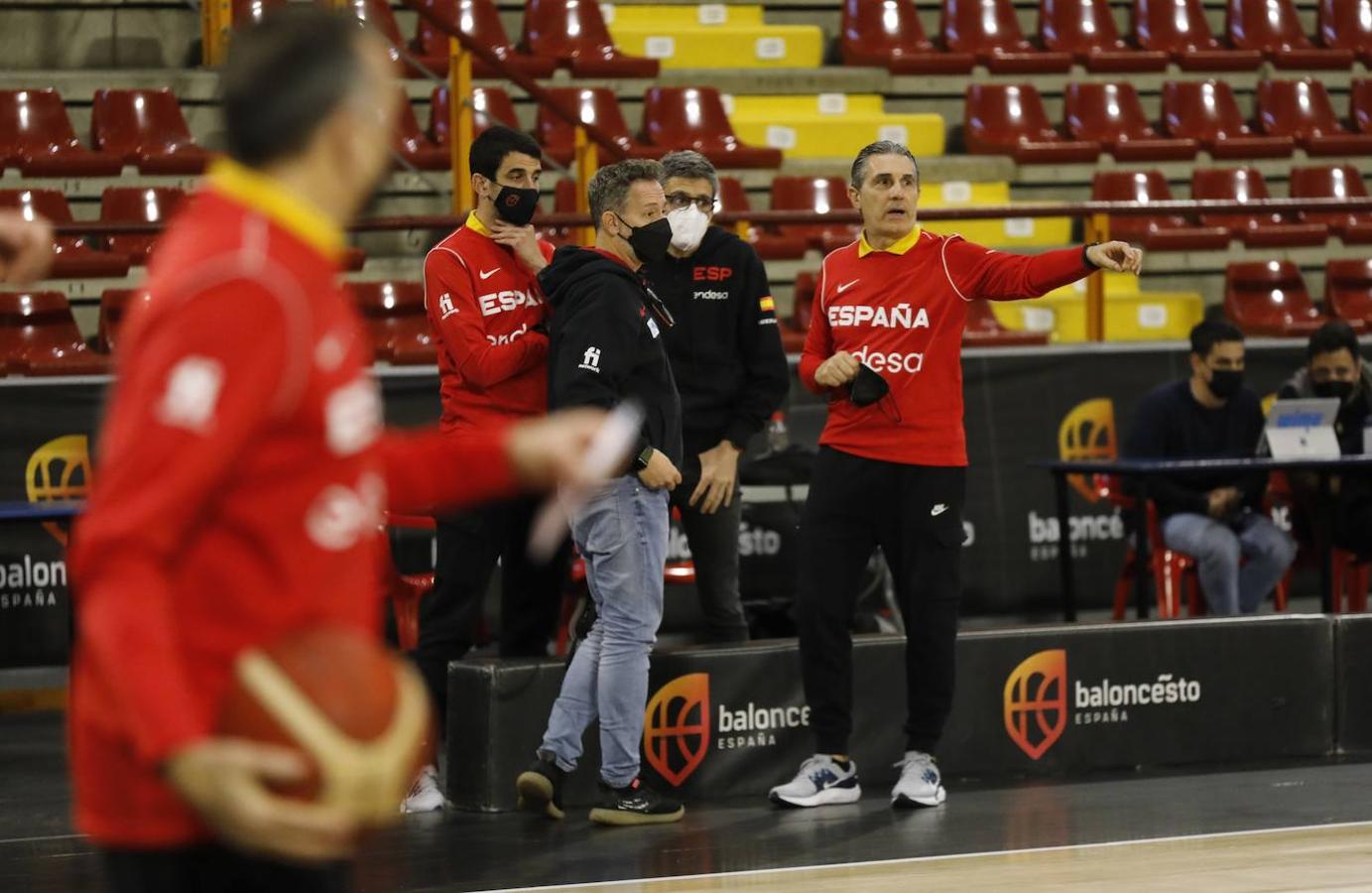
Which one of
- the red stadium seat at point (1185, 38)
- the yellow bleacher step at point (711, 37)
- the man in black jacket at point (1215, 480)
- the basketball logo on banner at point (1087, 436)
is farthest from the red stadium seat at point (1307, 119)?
the man in black jacket at point (1215, 480)

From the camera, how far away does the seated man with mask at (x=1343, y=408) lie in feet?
25.5

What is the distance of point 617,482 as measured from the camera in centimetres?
532

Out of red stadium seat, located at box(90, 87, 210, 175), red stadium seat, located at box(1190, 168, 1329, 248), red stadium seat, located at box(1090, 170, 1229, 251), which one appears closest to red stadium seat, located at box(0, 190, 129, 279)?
red stadium seat, located at box(90, 87, 210, 175)

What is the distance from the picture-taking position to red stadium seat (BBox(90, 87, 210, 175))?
1023 cm

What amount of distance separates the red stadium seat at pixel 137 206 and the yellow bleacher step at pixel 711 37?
11.9ft

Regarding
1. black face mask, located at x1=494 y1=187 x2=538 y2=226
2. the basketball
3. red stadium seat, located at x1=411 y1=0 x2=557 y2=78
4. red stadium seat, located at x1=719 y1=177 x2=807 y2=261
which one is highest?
red stadium seat, located at x1=411 y1=0 x2=557 y2=78

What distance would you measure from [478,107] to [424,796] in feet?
19.1

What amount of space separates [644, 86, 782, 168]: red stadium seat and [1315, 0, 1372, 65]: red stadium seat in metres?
4.57

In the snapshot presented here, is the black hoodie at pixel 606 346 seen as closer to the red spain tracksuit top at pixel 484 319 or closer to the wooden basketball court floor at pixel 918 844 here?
the red spain tracksuit top at pixel 484 319

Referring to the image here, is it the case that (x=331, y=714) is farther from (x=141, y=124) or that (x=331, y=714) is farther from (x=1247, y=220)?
(x=1247, y=220)

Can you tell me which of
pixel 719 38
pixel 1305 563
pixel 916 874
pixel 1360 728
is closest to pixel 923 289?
pixel 916 874

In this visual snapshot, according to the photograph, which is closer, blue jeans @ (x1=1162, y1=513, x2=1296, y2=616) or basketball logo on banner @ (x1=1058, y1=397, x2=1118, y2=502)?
blue jeans @ (x1=1162, y1=513, x2=1296, y2=616)

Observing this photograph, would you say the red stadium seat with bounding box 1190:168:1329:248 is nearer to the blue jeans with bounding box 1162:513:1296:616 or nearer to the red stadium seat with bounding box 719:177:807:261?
the red stadium seat with bounding box 719:177:807:261

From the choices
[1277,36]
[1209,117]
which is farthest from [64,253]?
[1277,36]
